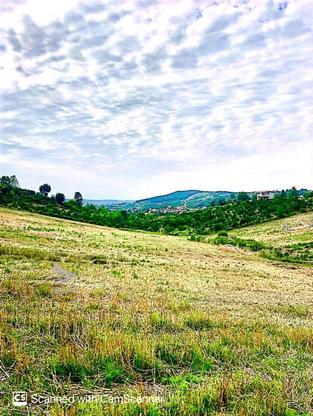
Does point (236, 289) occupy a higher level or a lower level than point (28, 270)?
lower

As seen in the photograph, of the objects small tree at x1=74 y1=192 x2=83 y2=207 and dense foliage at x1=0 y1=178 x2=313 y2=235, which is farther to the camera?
small tree at x1=74 y1=192 x2=83 y2=207

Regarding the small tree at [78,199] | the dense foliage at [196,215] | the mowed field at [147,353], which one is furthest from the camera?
the small tree at [78,199]

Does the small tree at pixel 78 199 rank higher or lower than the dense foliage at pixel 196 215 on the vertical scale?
higher

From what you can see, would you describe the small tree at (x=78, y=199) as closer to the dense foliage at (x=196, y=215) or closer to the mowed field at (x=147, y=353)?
the dense foliage at (x=196, y=215)

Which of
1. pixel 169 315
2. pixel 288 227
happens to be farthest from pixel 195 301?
pixel 288 227

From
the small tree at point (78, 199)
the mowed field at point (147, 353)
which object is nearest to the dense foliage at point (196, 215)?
the small tree at point (78, 199)

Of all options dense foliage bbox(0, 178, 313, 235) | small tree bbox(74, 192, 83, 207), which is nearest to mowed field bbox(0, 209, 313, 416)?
dense foliage bbox(0, 178, 313, 235)

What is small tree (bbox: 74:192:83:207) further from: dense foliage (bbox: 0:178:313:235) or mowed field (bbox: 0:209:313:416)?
mowed field (bbox: 0:209:313:416)

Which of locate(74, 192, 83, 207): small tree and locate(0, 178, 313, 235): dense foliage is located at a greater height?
locate(74, 192, 83, 207): small tree

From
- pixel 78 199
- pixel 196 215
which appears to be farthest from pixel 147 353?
pixel 78 199

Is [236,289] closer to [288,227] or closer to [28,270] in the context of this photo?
[28,270]

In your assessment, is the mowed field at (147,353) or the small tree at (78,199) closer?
the mowed field at (147,353)

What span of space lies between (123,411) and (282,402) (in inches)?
105

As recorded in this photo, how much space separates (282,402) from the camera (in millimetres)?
6402
